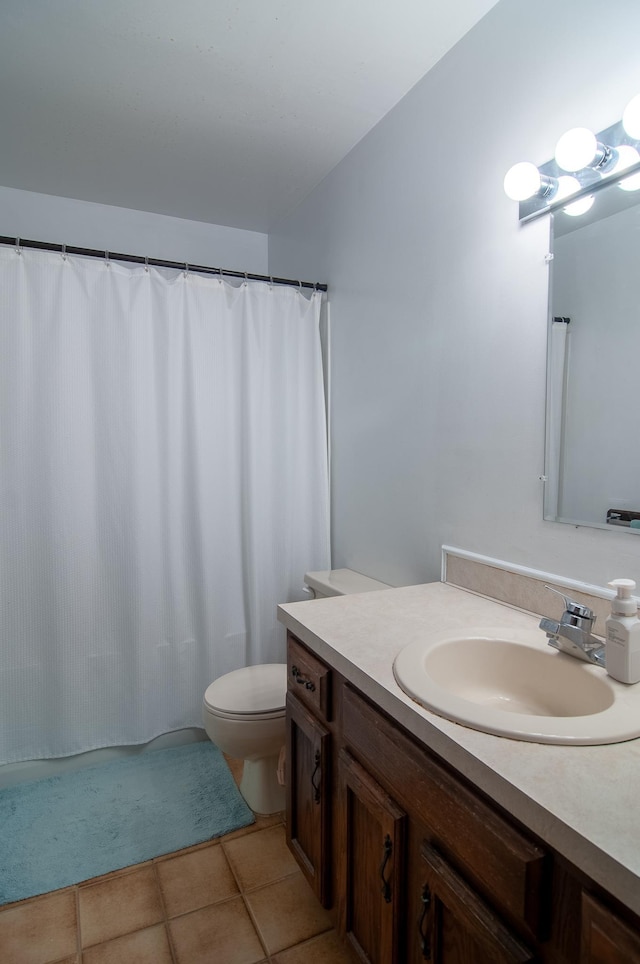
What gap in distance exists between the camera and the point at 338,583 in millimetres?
2115

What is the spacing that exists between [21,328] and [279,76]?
124 centimetres

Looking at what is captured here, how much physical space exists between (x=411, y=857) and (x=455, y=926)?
0.13 m

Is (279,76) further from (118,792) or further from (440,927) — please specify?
(118,792)

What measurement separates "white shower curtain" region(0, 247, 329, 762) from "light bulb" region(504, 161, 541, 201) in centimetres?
120

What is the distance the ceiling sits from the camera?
1.49 meters

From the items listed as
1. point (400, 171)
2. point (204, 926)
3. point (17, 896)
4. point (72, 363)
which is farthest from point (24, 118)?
point (204, 926)

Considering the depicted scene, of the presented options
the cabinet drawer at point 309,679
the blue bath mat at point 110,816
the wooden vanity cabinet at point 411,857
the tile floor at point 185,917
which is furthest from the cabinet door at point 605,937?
the blue bath mat at point 110,816

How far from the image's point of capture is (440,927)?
2.88 ft

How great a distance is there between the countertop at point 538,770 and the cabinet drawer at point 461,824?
4cm

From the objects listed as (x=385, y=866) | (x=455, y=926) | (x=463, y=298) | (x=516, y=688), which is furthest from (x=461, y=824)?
(x=463, y=298)

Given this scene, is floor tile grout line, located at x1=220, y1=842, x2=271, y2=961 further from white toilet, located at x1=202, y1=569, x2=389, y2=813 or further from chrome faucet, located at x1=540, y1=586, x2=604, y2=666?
chrome faucet, located at x1=540, y1=586, x2=604, y2=666

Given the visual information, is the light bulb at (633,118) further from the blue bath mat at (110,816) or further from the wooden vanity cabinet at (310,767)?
the blue bath mat at (110,816)

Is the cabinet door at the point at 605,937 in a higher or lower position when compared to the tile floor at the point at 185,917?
higher

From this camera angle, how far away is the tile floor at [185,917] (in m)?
1.38
